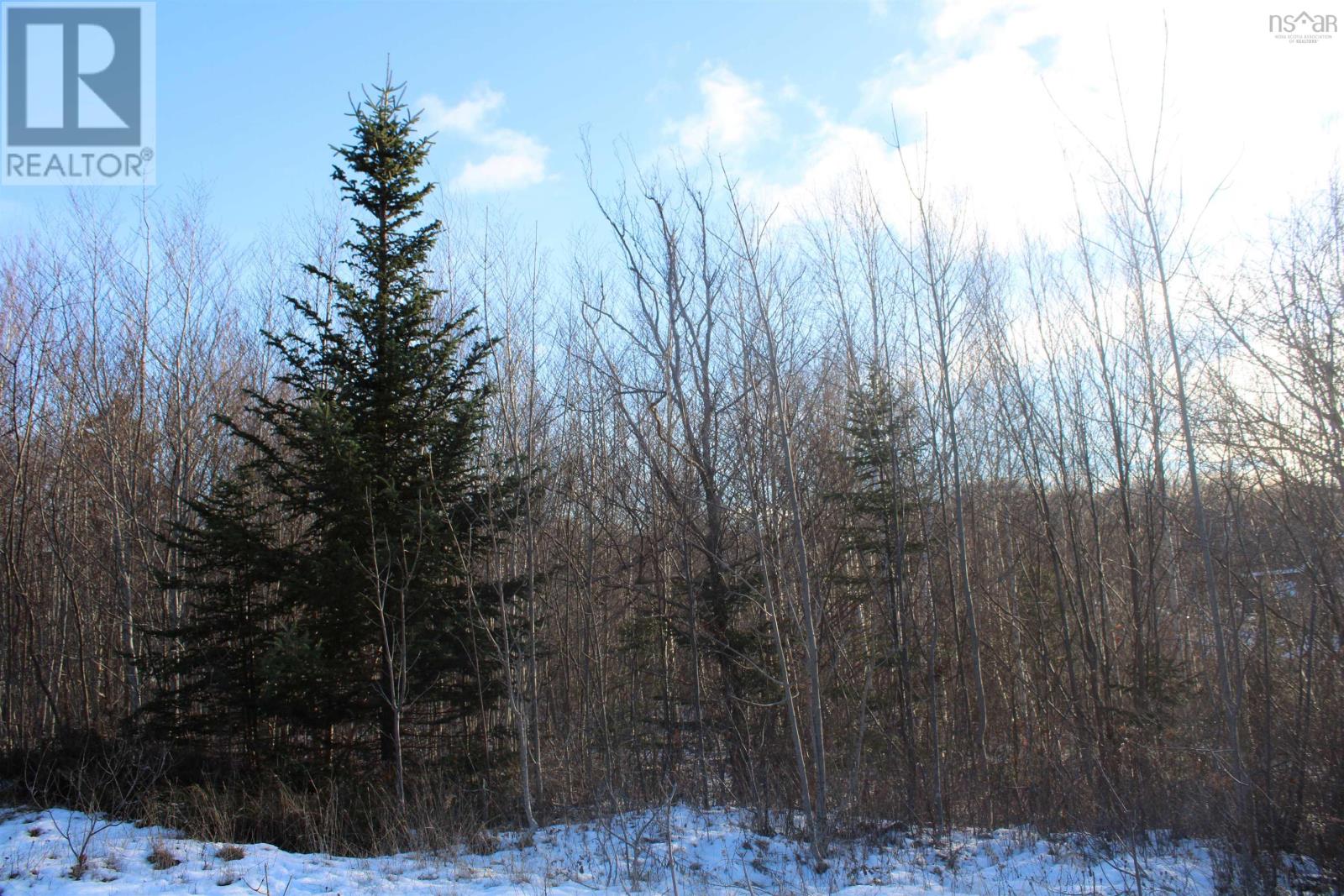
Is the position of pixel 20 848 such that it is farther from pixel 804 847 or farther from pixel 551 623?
pixel 551 623

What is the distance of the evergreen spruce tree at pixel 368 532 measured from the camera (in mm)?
10016

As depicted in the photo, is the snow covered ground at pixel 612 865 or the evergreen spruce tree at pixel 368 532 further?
the evergreen spruce tree at pixel 368 532

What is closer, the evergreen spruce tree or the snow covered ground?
the snow covered ground

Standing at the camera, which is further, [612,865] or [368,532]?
[368,532]

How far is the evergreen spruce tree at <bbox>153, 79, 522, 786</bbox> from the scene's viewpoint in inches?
394

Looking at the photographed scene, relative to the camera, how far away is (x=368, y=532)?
1025cm

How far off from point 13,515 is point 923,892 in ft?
56.0

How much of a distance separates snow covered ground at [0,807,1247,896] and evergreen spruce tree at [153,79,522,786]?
7.63 ft

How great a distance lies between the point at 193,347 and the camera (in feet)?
52.6

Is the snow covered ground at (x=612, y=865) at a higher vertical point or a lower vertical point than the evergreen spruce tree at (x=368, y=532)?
lower

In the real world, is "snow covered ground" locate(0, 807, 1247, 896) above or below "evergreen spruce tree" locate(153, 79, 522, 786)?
below

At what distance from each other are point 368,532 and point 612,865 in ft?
17.7

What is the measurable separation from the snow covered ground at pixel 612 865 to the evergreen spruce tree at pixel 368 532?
7.63 feet

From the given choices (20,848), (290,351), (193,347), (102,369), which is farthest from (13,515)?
(20,848)
